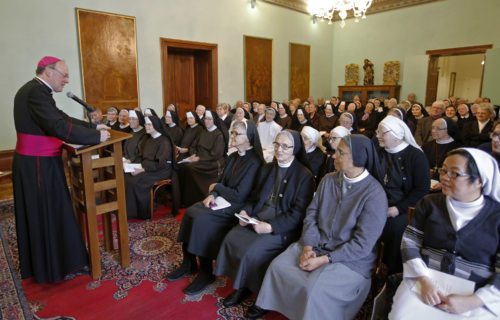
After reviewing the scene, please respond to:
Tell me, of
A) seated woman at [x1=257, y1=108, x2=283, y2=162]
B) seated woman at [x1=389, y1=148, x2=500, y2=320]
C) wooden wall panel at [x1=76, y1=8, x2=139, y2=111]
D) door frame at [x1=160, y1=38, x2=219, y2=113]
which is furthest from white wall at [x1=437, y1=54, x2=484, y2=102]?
seated woman at [x1=389, y1=148, x2=500, y2=320]

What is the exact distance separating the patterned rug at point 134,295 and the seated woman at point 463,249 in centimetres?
73

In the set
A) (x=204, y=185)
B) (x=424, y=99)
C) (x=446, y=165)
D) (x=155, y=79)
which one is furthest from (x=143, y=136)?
(x=424, y=99)

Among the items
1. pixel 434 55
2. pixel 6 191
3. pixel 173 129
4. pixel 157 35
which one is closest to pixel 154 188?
pixel 173 129

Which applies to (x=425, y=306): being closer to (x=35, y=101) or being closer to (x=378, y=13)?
(x=35, y=101)

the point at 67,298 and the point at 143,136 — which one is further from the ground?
the point at 143,136

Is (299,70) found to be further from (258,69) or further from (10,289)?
(10,289)

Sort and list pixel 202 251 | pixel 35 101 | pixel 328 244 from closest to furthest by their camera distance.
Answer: pixel 328 244
pixel 35 101
pixel 202 251

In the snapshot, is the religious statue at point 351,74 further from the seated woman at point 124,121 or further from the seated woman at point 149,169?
the seated woman at point 149,169

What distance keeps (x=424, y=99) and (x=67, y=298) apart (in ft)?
36.1

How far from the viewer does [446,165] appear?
1766 millimetres

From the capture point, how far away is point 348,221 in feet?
7.13

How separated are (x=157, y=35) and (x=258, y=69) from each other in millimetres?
3466

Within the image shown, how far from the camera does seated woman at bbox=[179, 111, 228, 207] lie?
197 inches

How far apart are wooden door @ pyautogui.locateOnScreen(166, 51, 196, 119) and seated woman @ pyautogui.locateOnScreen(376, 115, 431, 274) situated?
6703 mm
